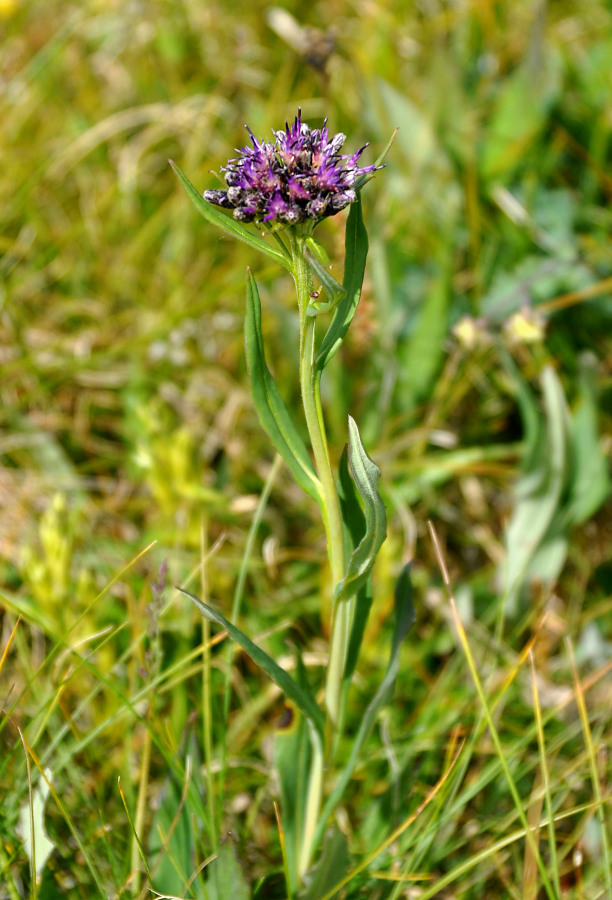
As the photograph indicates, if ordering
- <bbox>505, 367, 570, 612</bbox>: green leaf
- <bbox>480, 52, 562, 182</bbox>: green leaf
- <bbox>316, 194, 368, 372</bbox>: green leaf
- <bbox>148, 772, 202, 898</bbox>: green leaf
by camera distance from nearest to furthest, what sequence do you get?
<bbox>316, 194, 368, 372</bbox>: green leaf → <bbox>148, 772, 202, 898</bbox>: green leaf → <bbox>505, 367, 570, 612</bbox>: green leaf → <bbox>480, 52, 562, 182</bbox>: green leaf

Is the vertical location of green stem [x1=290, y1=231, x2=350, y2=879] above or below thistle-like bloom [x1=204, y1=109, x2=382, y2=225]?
below

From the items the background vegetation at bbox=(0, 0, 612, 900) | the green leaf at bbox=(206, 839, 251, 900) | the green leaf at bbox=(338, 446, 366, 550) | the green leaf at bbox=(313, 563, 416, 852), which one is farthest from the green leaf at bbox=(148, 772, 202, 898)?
the green leaf at bbox=(338, 446, 366, 550)

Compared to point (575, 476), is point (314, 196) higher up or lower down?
higher up

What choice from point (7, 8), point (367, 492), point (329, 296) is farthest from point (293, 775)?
point (7, 8)

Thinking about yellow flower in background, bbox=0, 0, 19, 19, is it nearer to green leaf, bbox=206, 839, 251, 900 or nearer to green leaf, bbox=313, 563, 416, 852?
green leaf, bbox=313, 563, 416, 852

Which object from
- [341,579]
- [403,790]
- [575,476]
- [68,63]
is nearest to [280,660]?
[403,790]

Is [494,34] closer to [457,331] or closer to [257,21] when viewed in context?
[257,21]

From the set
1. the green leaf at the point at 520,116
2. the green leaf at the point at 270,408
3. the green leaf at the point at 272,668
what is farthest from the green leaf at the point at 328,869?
the green leaf at the point at 520,116
